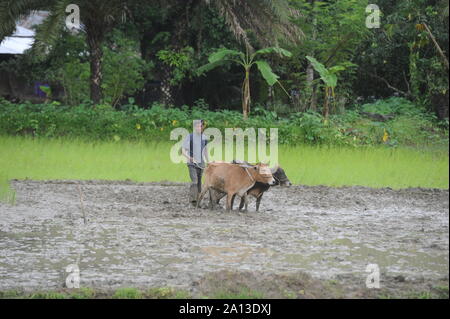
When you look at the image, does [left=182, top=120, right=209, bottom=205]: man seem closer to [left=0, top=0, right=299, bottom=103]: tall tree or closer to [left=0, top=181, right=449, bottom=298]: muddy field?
[left=0, top=181, right=449, bottom=298]: muddy field

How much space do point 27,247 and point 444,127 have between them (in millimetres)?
13202

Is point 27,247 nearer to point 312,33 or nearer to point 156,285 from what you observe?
point 156,285

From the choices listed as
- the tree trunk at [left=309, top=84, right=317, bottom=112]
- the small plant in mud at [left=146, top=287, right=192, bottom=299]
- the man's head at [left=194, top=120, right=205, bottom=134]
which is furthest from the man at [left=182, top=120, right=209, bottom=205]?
the tree trunk at [left=309, top=84, right=317, bottom=112]

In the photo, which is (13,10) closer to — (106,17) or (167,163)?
(106,17)

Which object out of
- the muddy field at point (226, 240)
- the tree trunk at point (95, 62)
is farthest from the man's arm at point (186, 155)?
the tree trunk at point (95, 62)

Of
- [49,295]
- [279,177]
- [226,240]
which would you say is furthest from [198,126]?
[49,295]

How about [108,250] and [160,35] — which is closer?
[108,250]

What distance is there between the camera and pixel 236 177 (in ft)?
33.6

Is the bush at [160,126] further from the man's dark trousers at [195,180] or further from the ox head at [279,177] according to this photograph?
the ox head at [279,177]

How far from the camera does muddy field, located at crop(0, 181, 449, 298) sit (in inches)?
261

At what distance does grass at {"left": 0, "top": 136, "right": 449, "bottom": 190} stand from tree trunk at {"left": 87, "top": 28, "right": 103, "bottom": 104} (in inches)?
108

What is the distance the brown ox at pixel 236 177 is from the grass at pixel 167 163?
3.67 metres

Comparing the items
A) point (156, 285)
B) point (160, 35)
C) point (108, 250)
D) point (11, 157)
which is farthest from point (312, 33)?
point (156, 285)

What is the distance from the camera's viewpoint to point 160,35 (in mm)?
21500
